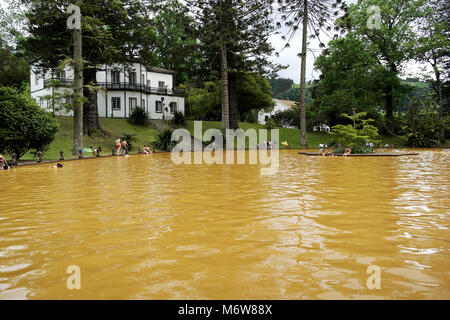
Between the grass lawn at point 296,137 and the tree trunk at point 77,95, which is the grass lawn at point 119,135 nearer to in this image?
the grass lawn at point 296,137

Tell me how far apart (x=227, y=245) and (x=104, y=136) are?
33468 mm

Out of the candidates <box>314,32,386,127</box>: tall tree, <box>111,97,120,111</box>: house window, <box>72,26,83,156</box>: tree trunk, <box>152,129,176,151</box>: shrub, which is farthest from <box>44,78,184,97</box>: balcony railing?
<box>314,32,386,127</box>: tall tree

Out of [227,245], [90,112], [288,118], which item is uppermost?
[288,118]

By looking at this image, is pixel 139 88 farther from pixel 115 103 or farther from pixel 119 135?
pixel 119 135

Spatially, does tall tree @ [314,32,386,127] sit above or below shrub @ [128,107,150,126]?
above

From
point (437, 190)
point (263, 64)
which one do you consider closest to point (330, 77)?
point (263, 64)

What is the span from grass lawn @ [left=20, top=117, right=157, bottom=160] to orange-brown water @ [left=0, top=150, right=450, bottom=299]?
21.2 m

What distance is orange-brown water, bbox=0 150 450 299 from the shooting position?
2832mm

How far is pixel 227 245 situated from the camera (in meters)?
3.96

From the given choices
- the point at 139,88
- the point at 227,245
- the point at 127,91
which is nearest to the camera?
the point at 227,245

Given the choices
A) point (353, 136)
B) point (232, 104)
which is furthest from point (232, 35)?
point (353, 136)

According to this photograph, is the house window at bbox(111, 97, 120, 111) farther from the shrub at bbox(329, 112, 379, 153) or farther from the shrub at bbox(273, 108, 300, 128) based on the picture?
the shrub at bbox(329, 112, 379, 153)
